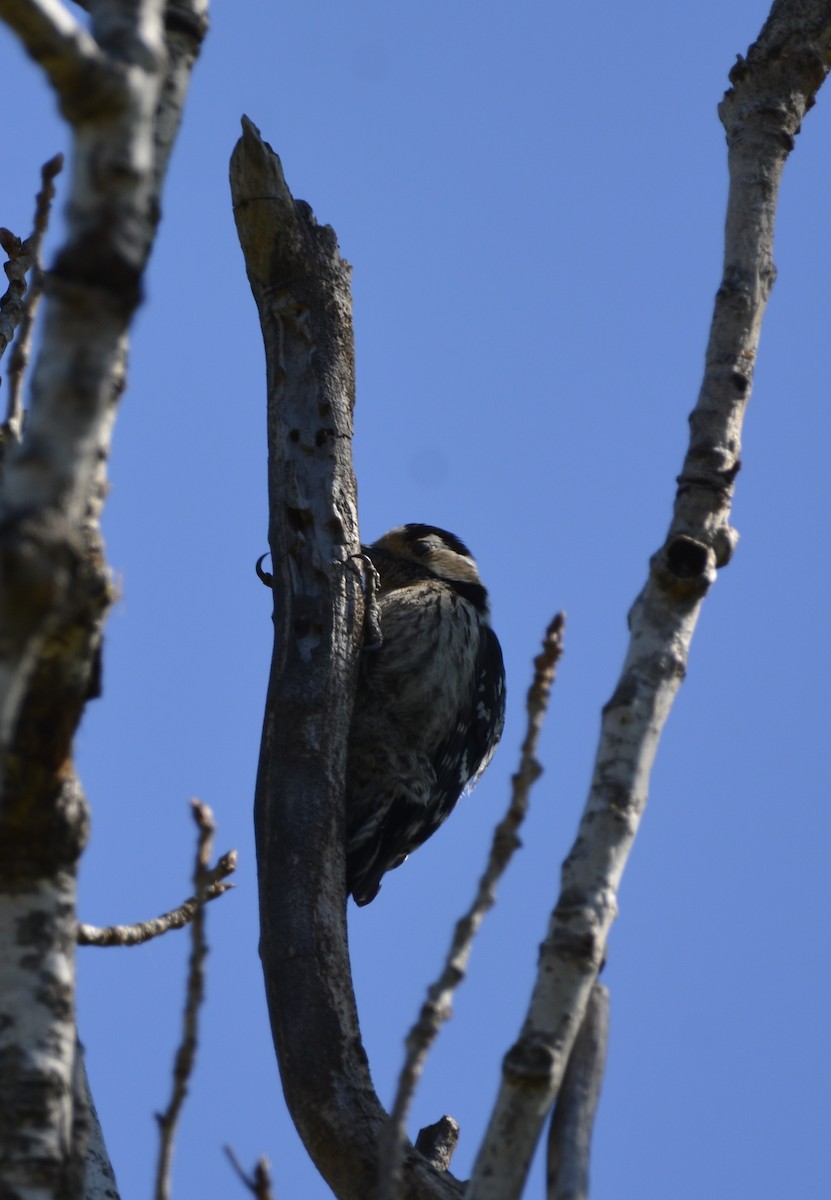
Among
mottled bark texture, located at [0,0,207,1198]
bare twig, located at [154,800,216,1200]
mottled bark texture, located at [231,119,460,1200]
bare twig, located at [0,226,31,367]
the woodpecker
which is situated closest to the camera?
mottled bark texture, located at [0,0,207,1198]

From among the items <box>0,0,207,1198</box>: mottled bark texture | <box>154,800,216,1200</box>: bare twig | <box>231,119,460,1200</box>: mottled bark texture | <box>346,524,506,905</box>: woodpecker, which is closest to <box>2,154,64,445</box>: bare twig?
<box>0,0,207,1198</box>: mottled bark texture

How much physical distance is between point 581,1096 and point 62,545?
1.40 metres

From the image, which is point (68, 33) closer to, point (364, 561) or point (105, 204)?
point (105, 204)

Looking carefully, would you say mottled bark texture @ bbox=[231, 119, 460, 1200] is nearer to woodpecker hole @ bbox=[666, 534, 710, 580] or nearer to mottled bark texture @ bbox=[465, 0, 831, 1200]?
mottled bark texture @ bbox=[465, 0, 831, 1200]

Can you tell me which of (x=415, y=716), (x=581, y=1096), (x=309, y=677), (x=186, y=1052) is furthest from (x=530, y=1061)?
(x=415, y=716)

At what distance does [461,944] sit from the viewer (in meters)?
1.90

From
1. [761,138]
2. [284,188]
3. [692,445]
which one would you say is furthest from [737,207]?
[284,188]

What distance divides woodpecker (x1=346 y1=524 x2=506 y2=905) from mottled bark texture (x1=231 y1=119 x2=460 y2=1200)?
2.51 feet

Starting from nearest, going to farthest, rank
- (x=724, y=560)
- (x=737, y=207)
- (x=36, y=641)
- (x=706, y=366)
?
(x=36, y=641) < (x=724, y=560) < (x=706, y=366) < (x=737, y=207)

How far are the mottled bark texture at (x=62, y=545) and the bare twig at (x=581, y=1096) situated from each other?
0.75m

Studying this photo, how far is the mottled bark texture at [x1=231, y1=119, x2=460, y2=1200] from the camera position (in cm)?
339

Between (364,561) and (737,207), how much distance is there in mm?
1719

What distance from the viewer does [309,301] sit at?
4574mm

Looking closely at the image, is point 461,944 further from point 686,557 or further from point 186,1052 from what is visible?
point 686,557
